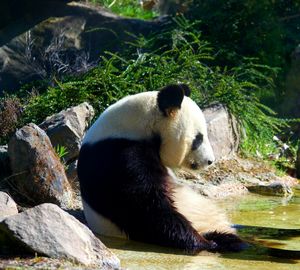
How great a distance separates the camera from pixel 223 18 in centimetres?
1433

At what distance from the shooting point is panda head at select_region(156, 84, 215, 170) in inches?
243

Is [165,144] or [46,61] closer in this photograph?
[165,144]

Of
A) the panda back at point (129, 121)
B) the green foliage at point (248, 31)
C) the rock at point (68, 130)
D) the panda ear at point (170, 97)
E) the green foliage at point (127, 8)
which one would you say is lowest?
the rock at point (68, 130)

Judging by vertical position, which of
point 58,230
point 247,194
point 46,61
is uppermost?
point 46,61

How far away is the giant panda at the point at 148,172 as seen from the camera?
6.02 meters

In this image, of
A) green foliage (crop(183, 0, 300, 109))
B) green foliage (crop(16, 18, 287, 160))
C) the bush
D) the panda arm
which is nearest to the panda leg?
the panda arm

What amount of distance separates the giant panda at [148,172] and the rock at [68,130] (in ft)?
5.50

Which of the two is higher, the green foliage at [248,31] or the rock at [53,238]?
the green foliage at [248,31]

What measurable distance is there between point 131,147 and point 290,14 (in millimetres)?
10138

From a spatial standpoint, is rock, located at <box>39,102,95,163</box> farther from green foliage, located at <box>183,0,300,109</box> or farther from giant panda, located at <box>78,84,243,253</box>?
green foliage, located at <box>183,0,300,109</box>

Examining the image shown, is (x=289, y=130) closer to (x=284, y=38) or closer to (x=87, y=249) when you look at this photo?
(x=284, y=38)

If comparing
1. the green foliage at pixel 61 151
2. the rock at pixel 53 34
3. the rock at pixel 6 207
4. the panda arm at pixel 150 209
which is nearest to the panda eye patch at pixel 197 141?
the panda arm at pixel 150 209

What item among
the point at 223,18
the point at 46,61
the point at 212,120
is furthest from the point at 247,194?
the point at 223,18

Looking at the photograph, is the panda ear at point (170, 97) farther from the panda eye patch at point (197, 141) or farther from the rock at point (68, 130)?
the rock at point (68, 130)
